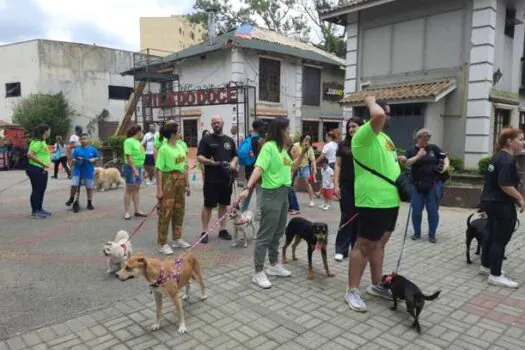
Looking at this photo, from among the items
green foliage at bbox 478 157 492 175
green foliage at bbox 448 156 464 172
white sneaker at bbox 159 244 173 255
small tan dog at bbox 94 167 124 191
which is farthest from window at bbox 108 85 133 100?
white sneaker at bbox 159 244 173 255

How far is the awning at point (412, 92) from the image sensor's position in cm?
1104

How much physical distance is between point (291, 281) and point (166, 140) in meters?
2.54

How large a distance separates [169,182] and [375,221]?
2946 millimetres

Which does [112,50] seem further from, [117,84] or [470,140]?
[470,140]

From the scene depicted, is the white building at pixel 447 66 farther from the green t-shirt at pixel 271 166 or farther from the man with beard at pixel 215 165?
the green t-shirt at pixel 271 166

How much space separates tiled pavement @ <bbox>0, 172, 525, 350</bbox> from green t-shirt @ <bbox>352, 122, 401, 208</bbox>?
1.09 metres

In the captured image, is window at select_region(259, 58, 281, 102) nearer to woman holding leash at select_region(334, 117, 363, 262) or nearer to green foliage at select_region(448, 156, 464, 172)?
green foliage at select_region(448, 156, 464, 172)

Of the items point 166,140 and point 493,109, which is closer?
point 166,140

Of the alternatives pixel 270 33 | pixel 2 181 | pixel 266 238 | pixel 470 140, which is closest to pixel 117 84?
pixel 270 33

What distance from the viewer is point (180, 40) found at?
5116 cm

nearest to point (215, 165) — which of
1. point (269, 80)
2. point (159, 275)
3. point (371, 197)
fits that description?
point (159, 275)

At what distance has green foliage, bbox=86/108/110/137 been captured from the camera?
89.1 ft

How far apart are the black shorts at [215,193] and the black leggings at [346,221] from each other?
183 cm

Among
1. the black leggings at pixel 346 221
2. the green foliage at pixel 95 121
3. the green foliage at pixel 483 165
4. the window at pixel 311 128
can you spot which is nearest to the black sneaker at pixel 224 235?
the black leggings at pixel 346 221
